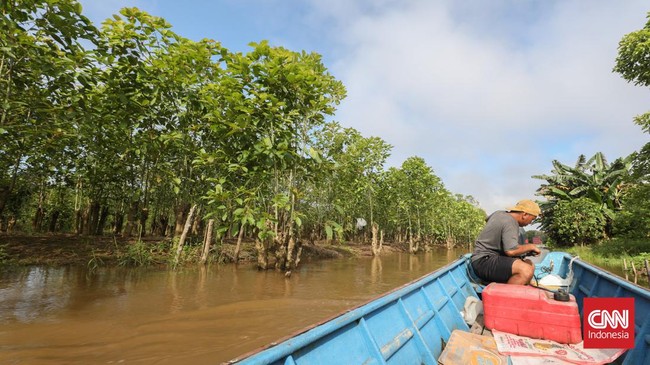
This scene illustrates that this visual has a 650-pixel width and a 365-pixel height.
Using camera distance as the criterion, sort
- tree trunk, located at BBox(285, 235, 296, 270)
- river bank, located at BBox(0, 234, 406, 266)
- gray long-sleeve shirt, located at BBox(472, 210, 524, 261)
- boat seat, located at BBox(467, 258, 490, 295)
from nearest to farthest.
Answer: gray long-sleeve shirt, located at BBox(472, 210, 524, 261), boat seat, located at BBox(467, 258, 490, 295), river bank, located at BBox(0, 234, 406, 266), tree trunk, located at BBox(285, 235, 296, 270)

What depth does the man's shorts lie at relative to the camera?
465 centimetres

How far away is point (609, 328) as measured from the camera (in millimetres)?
3633

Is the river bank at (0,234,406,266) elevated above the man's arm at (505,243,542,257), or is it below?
below

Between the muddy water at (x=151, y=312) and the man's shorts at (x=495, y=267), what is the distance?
3422 mm

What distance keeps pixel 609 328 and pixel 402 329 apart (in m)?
2.40

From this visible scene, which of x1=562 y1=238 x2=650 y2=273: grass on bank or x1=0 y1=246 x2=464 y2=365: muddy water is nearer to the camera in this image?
x1=0 y1=246 x2=464 y2=365: muddy water

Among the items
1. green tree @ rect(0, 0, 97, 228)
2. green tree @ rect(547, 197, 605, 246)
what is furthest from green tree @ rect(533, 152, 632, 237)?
green tree @ rect(0, 0, 97, 228)

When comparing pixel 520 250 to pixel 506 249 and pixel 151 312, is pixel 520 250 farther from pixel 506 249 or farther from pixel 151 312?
pixel 151 312

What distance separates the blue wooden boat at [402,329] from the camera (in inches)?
92.6

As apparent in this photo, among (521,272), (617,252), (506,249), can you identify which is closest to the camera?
(521,272)

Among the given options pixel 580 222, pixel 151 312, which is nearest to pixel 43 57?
pixel 151 312

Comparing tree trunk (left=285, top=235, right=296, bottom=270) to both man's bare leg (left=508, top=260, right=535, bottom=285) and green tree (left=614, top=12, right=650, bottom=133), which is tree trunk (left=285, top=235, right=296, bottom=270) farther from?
green tree (left=614, top=12, right=650, bottom=133)

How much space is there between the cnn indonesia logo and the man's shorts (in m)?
0.99

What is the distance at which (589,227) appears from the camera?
2538 cm
